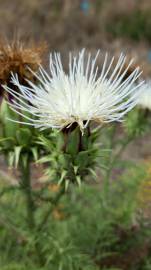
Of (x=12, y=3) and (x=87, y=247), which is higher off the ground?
(x=12, y=3)

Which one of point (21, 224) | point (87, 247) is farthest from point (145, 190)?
point (21, 224)

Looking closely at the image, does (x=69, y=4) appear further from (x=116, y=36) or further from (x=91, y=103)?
(x=91, y=103)

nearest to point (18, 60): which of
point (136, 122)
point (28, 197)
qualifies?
point (28, 197)

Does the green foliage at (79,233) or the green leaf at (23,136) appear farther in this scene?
the green foliage at (79,233)

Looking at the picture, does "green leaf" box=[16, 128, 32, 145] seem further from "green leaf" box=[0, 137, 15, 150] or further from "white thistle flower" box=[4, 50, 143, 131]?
"white thistle flower" box=[4, 50, 143, 131]

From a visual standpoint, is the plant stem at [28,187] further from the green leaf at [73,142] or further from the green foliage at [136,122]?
the green foliage at [136,122]

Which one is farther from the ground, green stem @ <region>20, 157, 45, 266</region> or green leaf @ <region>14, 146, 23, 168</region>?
green leaf @ <region>14, 146, 23, 168</region>

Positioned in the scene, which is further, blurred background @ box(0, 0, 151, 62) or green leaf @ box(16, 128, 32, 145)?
blurred background @ box(0, 0, 151, 62)

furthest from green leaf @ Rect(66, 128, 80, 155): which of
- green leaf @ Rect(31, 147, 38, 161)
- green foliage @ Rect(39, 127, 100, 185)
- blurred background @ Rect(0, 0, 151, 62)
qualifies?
blurred background @ Rect(0, 0, 151, 62)

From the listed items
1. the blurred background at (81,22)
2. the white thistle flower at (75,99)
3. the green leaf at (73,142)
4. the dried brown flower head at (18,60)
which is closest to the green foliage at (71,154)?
the green leaf at (73,142)

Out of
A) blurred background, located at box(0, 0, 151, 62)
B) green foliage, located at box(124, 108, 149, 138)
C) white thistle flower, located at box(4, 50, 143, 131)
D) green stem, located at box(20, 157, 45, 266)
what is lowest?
green stem, located at box(20, 157, 45, 266)

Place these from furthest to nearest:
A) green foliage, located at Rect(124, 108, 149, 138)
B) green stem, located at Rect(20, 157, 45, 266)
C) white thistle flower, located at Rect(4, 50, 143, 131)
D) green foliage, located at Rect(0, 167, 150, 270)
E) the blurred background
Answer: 1. the blurred background
2. green foliage, located at Rect(124, 108, 149, 138)
3. green foliage, located at Rect(0, 167, 150, 270)
4. green stem, located at Rect(20, 157, 45, 266)
5. white thistle flower, located at Rect(4, 50, 143, 131)
